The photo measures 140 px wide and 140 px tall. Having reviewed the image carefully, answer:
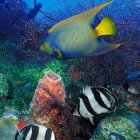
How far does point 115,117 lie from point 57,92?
0.90 metres

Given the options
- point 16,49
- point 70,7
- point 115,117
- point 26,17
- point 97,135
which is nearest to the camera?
point 97,135

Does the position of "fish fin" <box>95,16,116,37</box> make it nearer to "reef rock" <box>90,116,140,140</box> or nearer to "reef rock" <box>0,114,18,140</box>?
"reef rock" <box>90,116,140,140</box>

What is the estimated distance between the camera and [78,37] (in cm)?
195

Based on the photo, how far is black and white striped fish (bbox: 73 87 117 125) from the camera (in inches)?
112

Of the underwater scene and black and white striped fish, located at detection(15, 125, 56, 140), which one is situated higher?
black and white striped fish, located at detection(15, 125, 56, 140)

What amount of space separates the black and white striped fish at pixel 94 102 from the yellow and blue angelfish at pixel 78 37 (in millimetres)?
988

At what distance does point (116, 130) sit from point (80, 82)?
5.79ft

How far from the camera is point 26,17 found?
43.2 ft

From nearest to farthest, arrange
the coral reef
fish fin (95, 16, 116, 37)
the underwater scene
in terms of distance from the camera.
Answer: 1. fish fin (95, 16, 116, 37)
2. the underwater scene
3. the coral reef

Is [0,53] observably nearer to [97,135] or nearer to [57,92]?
[57,92]

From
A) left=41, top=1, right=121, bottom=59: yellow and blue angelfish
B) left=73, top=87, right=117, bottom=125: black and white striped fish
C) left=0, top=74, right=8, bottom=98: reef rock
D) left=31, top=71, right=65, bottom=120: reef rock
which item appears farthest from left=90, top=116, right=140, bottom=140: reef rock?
left=0, top=74, right=8, bottom=98: reef rock

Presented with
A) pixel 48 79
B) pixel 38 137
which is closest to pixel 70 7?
pixel 48 79

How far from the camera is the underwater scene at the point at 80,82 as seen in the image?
1.94 metres

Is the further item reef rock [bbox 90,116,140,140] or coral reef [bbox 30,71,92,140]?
coral reef [bbox 30,71,92,140]
